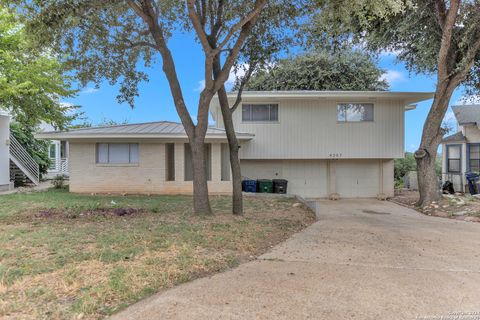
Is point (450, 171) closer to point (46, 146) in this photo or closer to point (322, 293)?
point (322, 293)

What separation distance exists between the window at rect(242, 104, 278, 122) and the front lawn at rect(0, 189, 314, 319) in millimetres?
6261

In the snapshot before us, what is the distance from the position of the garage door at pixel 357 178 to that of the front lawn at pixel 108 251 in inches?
264

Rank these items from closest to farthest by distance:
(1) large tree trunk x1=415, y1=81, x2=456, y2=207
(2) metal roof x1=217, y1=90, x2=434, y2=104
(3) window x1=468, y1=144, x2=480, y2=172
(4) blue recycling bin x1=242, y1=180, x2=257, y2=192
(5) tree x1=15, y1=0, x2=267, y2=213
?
(5) tree x1=15, y1=0, x2=267, y2=213 → (1) large tree trunk x1=415, y1=81, x2=456, y2=207 → (2) metal roof x1=217, y1=90, x2=434, y2=104 → (4) blue recycling bin x1=242, y1=180, x2=257, y2=192 → (3) window x1=468, y1=144, x2=480, y2=172

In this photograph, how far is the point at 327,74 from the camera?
23375 millimetres

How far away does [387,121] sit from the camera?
14555 mm

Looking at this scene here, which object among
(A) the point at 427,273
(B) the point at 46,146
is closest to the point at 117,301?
(A) the point at 427,273

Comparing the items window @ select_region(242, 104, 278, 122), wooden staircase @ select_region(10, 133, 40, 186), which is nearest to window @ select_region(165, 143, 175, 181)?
window @ select_region(242, 104, 278, 122)

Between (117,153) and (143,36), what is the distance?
227 inches

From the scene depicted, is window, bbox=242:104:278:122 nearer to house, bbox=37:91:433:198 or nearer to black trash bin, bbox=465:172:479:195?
house, bbox=37:91:433:198

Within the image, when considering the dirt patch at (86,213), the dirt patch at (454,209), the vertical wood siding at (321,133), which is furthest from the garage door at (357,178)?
the dirt patch at (86,213)

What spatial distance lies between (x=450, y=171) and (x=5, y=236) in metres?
19.2

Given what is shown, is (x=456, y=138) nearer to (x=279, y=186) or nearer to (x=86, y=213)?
(x=279, y=186)

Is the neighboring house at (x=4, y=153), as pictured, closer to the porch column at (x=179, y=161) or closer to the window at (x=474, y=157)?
the porch column at (x=179, y=161)

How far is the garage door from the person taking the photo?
50.5ft
